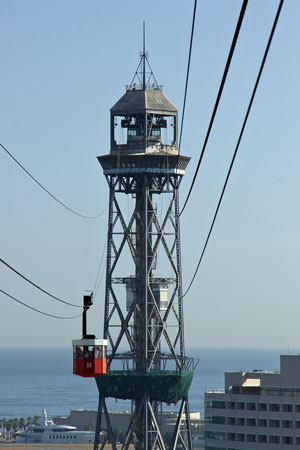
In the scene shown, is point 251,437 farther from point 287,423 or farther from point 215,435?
point 215,435

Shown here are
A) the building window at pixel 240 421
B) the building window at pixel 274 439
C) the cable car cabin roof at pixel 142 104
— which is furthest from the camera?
the building window at pixel 240 421

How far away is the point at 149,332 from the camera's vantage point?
14725cm

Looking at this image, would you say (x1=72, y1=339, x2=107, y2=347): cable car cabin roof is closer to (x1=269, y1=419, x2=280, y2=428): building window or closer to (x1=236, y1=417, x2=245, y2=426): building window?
(x1=269, y1=419, x2=280, y2=428): building window

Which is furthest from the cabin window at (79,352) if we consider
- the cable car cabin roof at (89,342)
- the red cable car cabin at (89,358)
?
the cable car cabin roof at (89,342)

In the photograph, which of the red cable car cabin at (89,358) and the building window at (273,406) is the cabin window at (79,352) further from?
the building window at (273,406)

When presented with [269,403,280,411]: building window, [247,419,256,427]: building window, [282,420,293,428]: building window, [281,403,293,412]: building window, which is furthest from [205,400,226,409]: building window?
[282,420,293,428]: building window

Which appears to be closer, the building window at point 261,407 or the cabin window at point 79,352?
the cabin window at point 79,352

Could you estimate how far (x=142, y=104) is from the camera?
488 feet

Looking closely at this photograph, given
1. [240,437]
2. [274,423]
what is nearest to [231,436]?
[240,437]

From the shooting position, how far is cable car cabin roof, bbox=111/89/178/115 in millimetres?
148875

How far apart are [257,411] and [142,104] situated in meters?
57.6

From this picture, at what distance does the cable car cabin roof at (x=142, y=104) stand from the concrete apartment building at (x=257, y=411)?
49.0m

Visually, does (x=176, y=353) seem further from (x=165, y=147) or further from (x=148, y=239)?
(x=165, y=147)

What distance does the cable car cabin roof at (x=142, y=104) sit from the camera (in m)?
149
